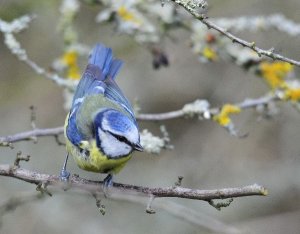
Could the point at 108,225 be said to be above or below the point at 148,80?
below

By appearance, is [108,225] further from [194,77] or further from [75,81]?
[75,81]

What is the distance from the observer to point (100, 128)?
3.01m

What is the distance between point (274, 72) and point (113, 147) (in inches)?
53.5

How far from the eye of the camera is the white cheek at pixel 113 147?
2.88 meters

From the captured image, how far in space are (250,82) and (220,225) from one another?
8.12 ft

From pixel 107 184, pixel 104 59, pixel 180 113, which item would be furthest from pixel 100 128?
pixel 104 59

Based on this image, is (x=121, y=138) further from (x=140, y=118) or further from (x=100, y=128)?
(x=140, y=118)

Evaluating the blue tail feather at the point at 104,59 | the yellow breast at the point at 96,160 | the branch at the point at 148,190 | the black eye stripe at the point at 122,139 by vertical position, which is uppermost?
the blue tail feather at the point at 104,59

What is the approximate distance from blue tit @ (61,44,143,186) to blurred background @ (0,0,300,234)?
1893 millimetres

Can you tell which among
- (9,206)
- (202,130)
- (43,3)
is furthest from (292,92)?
(202,130)

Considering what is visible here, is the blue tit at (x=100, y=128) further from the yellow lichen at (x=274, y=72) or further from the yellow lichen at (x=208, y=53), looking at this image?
the yellow lichen at (x=274, y=72)

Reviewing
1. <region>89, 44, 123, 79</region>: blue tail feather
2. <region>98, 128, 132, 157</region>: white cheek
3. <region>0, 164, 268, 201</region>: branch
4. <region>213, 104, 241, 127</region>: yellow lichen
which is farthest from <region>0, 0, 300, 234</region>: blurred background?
<region>0, 164, 268, 201</region>: branch

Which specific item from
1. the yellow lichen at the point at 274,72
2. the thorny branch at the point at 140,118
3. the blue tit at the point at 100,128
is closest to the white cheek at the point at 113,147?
the blue tit at the point at 100,128

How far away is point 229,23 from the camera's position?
3.94 meters
